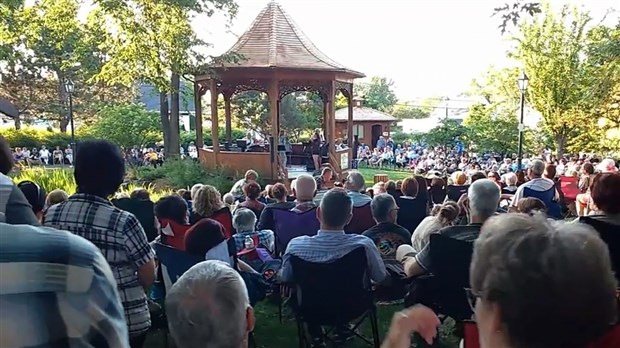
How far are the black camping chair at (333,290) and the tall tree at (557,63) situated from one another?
68.5ft

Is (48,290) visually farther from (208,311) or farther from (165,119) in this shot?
(165,119)

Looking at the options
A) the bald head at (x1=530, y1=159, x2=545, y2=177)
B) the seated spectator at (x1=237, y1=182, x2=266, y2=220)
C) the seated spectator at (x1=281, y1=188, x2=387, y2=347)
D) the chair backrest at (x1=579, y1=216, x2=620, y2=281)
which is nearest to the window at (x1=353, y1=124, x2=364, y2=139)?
the bald head at (x1=530, y1=159, x2=545, y2=177)

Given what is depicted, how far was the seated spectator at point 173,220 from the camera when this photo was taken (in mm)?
4715

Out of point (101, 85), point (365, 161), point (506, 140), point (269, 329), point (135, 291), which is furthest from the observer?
point (101, 85)

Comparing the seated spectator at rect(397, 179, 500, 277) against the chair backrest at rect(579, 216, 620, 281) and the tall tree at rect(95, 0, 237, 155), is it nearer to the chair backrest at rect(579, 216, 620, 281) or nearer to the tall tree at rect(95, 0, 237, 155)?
the chair backrest at rect(579, 216, 620, 281)

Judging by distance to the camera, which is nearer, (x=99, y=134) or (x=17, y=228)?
(x=17, y=228)

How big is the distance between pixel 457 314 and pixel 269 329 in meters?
1.81

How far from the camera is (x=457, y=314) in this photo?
4.16 meters

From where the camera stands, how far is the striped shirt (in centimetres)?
421

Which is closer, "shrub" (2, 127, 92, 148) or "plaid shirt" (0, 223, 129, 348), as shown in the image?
"plaid shirt" (0, 223, 129, 348)

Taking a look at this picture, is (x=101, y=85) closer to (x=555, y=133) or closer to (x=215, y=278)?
(x=555, y=133)

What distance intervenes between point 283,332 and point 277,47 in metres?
14.7

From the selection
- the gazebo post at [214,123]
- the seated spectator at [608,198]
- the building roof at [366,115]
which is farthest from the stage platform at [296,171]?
the building roof at [366,115]

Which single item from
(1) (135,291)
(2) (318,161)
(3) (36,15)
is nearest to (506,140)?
(2) (318,161)
